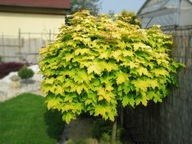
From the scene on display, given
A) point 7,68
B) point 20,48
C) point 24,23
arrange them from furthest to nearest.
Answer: point 24,23 → point 20,48 → point 7,68

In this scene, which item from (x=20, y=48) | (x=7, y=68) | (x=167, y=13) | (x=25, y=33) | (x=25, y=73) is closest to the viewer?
(x=167, y=13)

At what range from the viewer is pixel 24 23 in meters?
21.5

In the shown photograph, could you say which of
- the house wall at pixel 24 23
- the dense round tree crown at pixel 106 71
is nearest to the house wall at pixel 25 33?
the house wall at pixel 24 23

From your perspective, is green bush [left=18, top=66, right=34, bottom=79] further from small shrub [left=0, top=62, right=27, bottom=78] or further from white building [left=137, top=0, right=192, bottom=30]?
white building [left=137, top=0, right=192, bottom=30]

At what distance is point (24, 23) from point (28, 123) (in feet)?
48.5

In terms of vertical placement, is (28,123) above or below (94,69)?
below

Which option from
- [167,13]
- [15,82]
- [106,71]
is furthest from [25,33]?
[106,71]

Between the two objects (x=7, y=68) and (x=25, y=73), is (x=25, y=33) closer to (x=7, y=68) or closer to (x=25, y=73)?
(x=7, y=68)

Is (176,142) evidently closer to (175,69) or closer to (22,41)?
(175,69)

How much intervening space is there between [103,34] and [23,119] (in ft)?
13.9

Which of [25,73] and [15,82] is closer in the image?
[25,73]

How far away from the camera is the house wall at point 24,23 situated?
70.3 feet

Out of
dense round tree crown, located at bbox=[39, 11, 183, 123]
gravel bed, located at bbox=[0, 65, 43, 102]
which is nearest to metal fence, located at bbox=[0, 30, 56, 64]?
gravel bed, located at bbox=[0, 65, 43, 102]

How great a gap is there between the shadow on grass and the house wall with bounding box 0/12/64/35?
1377 cm
